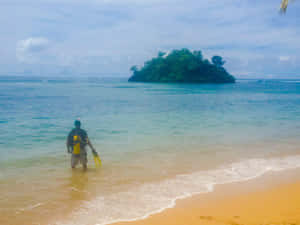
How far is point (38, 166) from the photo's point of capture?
30.3 ft

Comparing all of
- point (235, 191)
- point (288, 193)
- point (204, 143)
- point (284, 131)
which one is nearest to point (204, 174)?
point (235, 191)

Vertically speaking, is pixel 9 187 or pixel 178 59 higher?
pixel 178 59

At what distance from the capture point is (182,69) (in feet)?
339

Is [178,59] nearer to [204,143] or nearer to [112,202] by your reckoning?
[204,143]

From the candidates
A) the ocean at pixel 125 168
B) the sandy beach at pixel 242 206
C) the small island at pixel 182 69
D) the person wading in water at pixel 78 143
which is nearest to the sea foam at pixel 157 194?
the ocean at pixel 125 168

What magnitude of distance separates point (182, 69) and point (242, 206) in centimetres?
9868

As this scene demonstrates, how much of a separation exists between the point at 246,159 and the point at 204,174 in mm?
2428

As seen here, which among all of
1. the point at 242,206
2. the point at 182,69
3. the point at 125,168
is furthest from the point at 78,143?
the point at 182,69

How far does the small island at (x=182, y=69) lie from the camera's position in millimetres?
104000

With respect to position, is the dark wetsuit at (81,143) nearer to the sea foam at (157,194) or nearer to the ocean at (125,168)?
the ocean at (125,168)

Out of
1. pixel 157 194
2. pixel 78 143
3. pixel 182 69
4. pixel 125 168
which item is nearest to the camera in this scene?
pixel 157 194

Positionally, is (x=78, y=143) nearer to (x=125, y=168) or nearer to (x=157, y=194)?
(x=125, y=168)

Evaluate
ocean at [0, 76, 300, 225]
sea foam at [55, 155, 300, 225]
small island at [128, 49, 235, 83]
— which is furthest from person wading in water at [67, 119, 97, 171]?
small island at [128, 49, 235, 83]

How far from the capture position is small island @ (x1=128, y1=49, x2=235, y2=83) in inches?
4094
